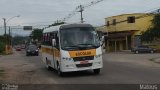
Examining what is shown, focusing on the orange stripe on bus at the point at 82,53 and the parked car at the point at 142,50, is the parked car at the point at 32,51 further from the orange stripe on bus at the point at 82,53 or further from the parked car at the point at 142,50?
the orange stripe on bus at the point at 82,53

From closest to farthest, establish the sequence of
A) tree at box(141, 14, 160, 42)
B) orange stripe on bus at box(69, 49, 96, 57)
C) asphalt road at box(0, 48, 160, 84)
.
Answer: asphalt road at box(0, 48, 160, 84), orange stripe on bus at box(69, 49, 96, 57), tree at box(141, 14, 160, 42)

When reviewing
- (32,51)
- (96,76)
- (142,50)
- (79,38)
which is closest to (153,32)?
(142,50)

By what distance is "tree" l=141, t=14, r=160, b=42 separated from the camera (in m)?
78.8

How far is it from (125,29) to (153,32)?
35.0 ft

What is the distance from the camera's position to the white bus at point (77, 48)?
2335 cm

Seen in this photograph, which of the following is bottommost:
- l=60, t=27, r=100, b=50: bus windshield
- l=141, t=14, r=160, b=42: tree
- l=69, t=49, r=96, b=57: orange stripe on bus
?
l=69, t=49, r=96, b=57: orange stripe on bus

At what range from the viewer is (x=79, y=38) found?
24.0 m

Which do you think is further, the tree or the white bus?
the tree

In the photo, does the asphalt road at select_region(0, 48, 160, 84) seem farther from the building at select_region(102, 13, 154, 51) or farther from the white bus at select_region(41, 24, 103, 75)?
the building at select_region(102, 13, 154, 51)

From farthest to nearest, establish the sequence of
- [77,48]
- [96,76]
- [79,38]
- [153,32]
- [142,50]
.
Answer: [153,32], [142,50], [79,38], [77,48], [96,76]

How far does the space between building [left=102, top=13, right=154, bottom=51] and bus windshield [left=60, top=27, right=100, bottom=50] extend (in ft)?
189

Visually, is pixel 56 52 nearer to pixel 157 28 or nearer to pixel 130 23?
pixel 157 28

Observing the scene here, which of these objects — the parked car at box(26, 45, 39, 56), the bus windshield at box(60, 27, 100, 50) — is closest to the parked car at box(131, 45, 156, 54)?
the parked car at box(26, 45, 39, 56)

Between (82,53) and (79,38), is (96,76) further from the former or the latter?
(79,38)
